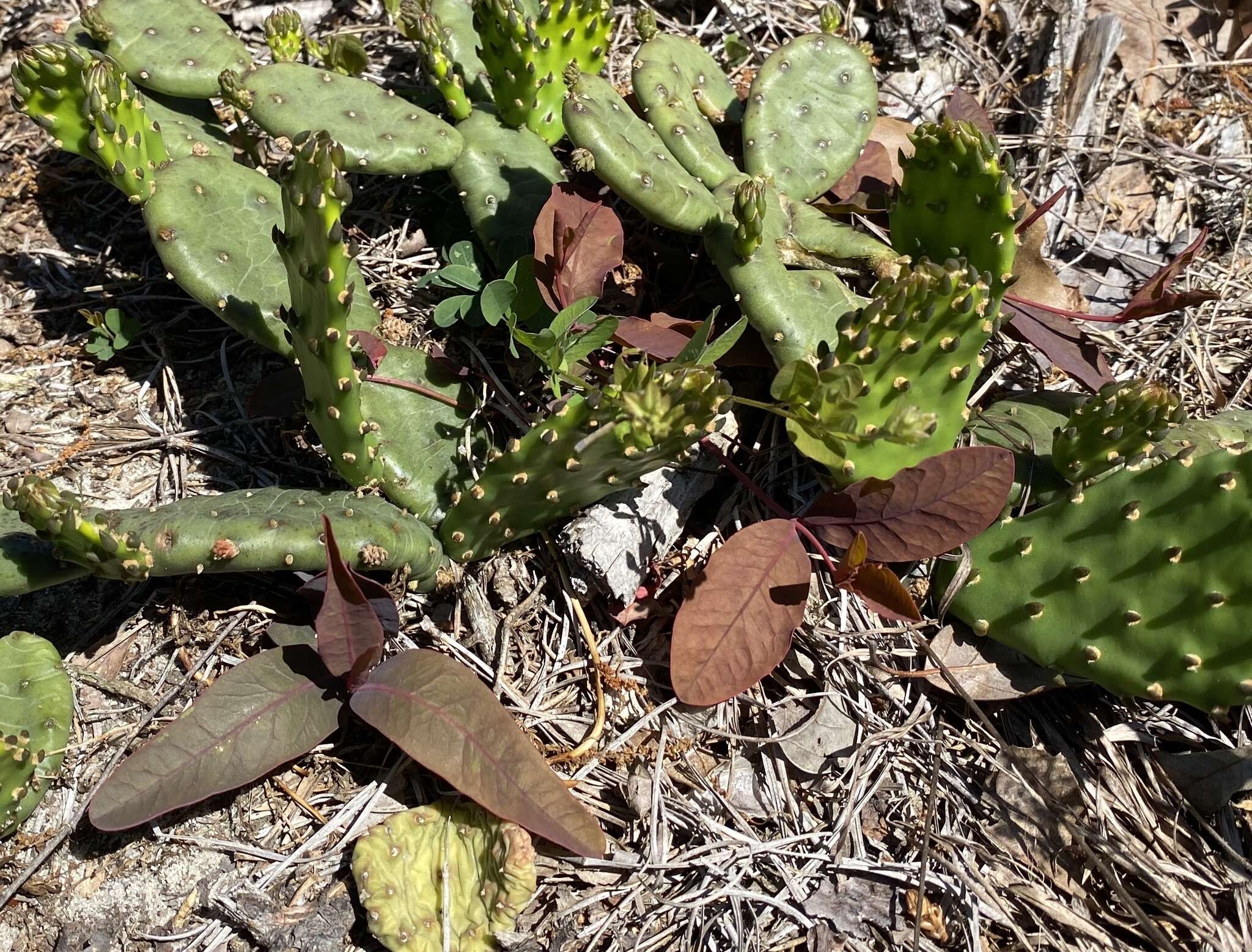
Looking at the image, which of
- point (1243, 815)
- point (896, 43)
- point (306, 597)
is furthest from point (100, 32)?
point (1243, 815)

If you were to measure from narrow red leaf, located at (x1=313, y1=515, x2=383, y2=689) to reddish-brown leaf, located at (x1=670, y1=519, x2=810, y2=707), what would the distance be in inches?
23.0

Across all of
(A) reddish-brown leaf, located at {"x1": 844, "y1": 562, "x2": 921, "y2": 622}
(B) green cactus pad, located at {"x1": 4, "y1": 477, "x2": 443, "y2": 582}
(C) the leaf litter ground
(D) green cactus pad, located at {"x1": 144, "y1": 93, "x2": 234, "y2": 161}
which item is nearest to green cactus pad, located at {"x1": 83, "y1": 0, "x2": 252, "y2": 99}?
(D) green cactus pad, located at {"x1": 144, "y1": 93, "x2": 234, "y2": 161}

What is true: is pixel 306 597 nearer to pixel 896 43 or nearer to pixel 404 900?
pixel 404 900

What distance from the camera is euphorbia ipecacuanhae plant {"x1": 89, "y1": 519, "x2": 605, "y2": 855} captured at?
1664 mm

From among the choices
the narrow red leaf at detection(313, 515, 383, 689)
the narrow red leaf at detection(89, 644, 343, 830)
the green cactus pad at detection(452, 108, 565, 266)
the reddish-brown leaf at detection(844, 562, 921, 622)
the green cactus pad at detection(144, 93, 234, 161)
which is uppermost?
the green cactus pad at detection(452, 108, 565, 266)

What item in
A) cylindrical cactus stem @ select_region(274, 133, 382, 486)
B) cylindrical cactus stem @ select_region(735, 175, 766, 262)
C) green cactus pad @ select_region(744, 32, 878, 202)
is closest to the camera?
cylindrical cactus stem @ select_region(274, 133, 382, 486)

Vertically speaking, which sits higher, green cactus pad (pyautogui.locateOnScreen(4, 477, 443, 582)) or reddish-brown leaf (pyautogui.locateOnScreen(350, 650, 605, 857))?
green cactus pad (pyautogui.locateOnScreen(4, 477, 443, 582))

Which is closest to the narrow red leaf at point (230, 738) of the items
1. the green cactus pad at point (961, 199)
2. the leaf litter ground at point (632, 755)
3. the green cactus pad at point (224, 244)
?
the leaf litter ground at point (632, 755)

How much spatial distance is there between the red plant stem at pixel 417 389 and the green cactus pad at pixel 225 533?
0.98 ft

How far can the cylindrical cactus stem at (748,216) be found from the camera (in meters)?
1.91

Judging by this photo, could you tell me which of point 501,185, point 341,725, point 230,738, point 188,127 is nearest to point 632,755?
point 341,725

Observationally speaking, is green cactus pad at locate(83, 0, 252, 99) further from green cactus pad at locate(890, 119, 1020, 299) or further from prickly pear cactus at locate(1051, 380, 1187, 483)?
prickly pear cactus at locate(1051, 380, 1187, 483)

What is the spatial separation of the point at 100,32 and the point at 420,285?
98 centimetres

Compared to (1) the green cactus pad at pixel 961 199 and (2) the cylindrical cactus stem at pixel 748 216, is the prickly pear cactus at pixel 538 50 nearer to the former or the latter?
(2) the cylindrical cactus stem at pixel 748 216
